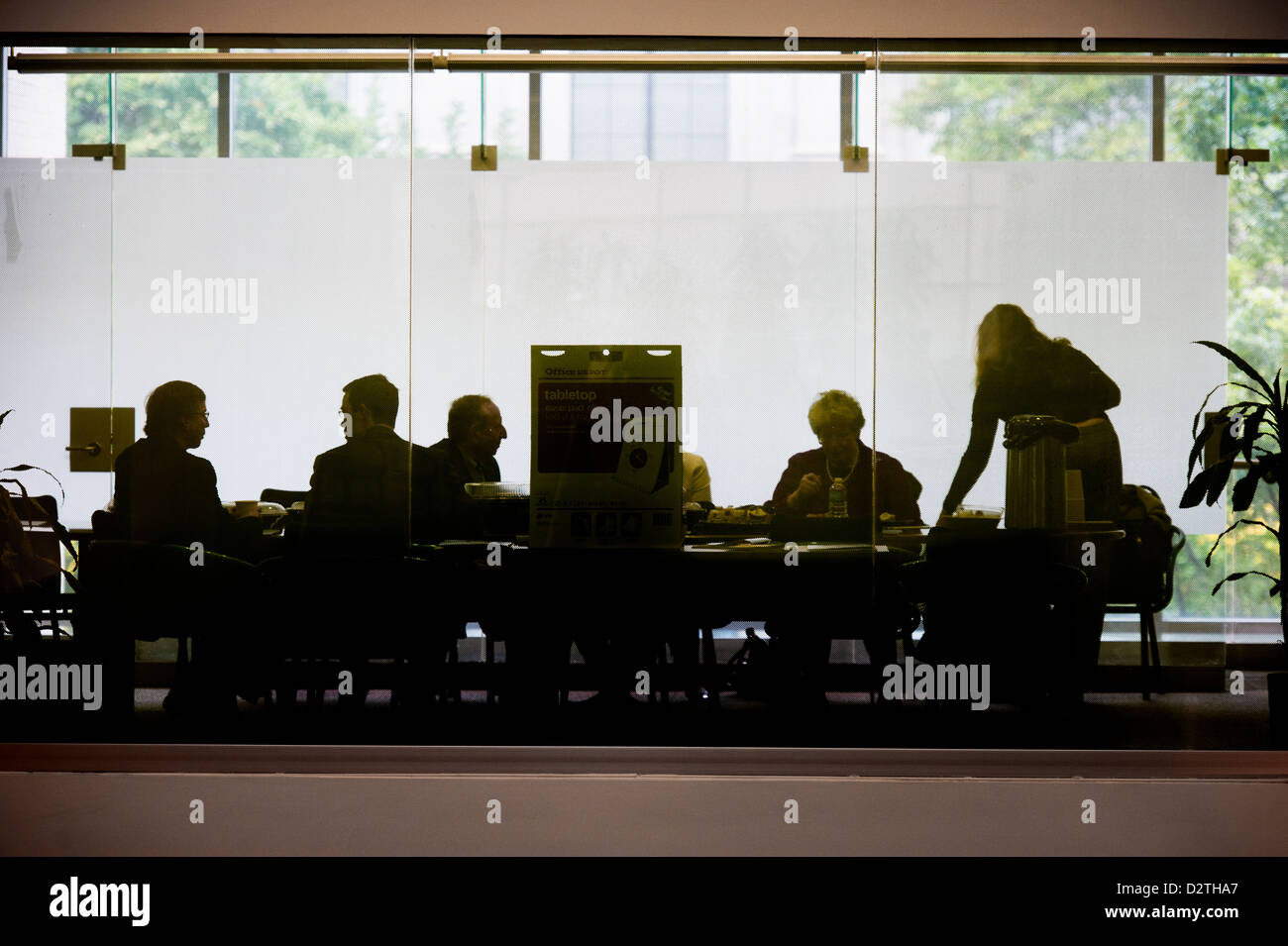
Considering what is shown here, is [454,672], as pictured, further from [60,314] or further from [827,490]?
[60,314]

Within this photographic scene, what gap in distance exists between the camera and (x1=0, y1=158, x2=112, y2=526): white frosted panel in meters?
4.99

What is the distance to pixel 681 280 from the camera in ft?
20.2

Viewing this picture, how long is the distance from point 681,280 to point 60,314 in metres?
3.06

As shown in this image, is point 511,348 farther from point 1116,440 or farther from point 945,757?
point 945,757

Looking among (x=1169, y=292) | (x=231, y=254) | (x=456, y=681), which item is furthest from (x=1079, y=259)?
(x=231, y=254)

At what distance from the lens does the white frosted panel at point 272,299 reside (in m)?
5.72

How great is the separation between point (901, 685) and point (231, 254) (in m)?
3.98
